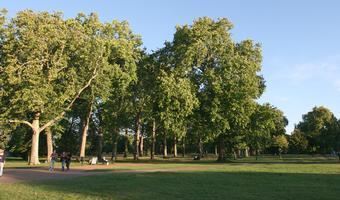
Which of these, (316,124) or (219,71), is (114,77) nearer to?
(219,71)

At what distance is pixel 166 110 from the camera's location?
3606 centimetres

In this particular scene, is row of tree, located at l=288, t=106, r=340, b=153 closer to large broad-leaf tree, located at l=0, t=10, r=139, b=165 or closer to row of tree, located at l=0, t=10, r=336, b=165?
row of tree, located at l=0, t=10, r=336, b=165

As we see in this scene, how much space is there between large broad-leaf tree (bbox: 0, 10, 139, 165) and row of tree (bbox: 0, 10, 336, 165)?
0.11 meters

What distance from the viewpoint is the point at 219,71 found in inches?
1502

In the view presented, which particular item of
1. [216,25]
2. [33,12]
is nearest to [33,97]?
[33,12]

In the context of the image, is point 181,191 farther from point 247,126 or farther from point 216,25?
point 216,25

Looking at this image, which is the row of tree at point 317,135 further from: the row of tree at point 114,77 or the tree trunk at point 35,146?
the tree trunk at point 35,146

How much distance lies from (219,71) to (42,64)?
22.3 meters

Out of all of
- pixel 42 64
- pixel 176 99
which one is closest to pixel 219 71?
pixel 176 99

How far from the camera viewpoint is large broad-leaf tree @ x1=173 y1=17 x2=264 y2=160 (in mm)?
36500

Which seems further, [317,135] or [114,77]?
[317,135]

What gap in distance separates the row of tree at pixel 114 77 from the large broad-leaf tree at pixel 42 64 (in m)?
0.11

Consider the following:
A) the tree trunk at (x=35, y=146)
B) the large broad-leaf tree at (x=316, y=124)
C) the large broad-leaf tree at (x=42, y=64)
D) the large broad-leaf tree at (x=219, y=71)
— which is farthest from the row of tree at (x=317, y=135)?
the tree trunk at (x=35, y=146)

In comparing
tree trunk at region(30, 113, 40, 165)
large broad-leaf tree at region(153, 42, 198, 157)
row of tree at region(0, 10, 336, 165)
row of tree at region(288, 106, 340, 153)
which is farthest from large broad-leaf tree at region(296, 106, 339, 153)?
tree trunk at region(30, 113, 40, 165)
